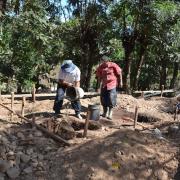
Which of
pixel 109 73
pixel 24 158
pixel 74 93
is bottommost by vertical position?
pixel 24 158

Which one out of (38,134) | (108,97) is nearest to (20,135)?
(38,134)

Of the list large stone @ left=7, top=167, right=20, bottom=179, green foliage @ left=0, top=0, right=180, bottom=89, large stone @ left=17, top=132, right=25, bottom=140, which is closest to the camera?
large stone @ left=7, top=167, right=20, bottom=179

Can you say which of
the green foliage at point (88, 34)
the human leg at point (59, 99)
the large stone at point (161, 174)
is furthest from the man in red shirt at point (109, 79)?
the green foliage at point (88, 34)

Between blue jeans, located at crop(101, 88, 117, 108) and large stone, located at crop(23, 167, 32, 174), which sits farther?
blue jeans, located at crop(101, 88, 117, 108)

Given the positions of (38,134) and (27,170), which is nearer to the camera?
(27,170)

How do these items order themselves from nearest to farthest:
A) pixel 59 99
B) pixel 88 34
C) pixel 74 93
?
pixel 59 99
pixel 74 93
pixel 88 34

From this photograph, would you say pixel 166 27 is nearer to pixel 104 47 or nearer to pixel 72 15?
pixel 104 47

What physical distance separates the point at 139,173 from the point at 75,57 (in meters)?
17.6

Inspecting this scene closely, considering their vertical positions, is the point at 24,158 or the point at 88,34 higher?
the point at 88,34

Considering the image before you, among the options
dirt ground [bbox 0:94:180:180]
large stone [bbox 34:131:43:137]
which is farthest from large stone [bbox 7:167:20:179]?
large stone [bbox 34:131:43:137]

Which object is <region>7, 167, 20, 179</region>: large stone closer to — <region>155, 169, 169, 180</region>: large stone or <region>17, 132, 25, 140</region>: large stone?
<region>17, 132, 25, 140</region>: large stone

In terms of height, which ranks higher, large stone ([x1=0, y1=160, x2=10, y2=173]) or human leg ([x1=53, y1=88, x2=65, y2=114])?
human leg ([x1=53, y1=88, x2=65, y2=114])

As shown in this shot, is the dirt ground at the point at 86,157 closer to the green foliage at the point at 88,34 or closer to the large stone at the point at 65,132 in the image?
the large stone at the point at 65,132

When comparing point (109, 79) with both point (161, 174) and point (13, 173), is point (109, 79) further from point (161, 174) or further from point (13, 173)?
point (13, 173)
